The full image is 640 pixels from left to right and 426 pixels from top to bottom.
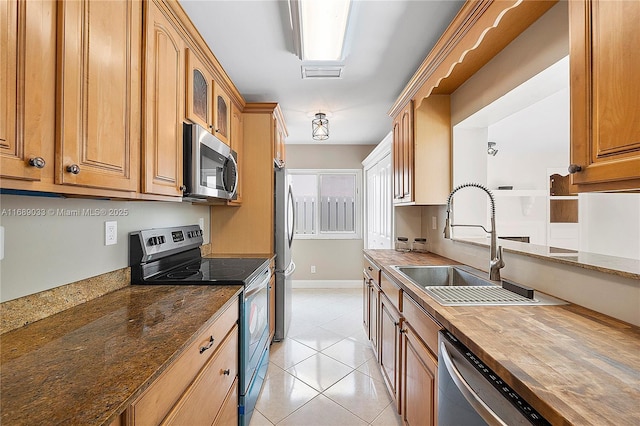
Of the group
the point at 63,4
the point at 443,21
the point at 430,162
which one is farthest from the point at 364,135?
the point at 63,4

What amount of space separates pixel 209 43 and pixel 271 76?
0.58 meters

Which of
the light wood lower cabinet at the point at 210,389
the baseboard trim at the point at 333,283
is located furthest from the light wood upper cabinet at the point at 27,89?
the baseboard trim at the point at 333,283

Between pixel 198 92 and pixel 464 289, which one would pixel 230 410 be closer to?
pixel 464 289

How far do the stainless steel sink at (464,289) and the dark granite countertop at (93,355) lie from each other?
3.40 feet

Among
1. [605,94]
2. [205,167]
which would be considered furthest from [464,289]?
[205,167]

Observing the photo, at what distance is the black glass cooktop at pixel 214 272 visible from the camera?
1.62m

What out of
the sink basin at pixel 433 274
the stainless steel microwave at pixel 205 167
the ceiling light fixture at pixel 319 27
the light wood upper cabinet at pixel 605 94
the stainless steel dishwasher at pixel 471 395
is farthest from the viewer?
the sink basin at pixel 433 274

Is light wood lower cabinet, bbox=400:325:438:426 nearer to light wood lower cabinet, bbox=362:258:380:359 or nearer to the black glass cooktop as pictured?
light wood lower cabinet, bbox=362:258:380:359

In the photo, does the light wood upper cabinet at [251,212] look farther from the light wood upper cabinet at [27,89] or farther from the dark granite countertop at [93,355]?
the light wood upper cabinet at [27,89]

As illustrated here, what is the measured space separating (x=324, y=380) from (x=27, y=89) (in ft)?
7.72

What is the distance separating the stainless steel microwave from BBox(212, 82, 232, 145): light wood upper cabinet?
6.7 inches

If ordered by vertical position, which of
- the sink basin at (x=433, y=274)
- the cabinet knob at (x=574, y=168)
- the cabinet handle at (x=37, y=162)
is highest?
the cabinet knob at (x=574, y=168)

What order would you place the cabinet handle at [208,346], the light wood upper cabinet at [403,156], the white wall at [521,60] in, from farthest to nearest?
1. the light wood upper cabinet at [403,156]
2. the white wall at [521,60]
3. the cabinet handle at [208,346]

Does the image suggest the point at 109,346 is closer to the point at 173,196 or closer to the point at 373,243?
the point at 173,196
